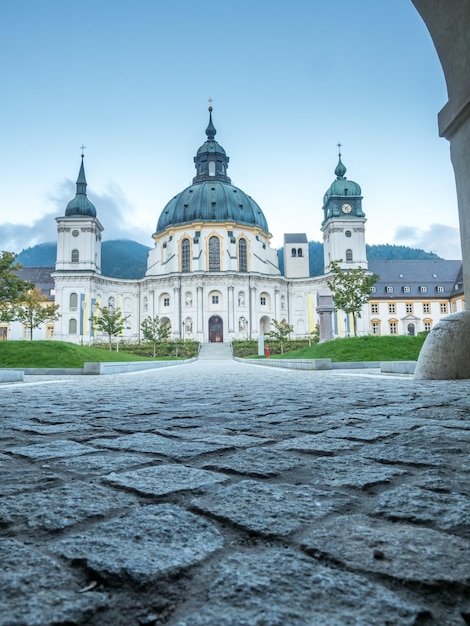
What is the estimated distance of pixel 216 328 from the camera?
2388 inches

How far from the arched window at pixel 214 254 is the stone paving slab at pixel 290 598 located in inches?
2426

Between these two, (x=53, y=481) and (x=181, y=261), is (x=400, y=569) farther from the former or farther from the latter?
(x=181, y=261)

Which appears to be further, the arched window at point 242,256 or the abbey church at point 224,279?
the arched window at point 242,256

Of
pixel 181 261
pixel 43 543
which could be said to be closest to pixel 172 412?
pixel 43 543

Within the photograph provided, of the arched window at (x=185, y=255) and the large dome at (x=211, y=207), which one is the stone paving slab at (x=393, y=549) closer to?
the arched window at (x=185, y=255)

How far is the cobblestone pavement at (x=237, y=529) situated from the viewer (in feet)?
3.00

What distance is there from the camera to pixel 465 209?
6109mm

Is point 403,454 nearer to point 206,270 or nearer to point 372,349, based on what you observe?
point 372,349

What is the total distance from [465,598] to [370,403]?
3.70 meters

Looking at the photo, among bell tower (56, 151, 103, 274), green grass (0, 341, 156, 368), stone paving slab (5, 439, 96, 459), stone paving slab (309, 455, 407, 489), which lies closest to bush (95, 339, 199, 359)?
bell tower (56, 151, 103, 274)

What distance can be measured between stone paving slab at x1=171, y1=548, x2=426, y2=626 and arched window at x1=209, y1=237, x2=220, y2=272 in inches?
2426

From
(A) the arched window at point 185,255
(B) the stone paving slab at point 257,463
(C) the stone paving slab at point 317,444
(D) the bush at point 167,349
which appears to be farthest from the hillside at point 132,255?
(B) the stone paving slab at point 257,463

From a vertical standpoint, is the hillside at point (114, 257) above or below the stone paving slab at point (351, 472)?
above

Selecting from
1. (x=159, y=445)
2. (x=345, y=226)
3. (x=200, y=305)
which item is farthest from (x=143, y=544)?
(x=345, y=226)
